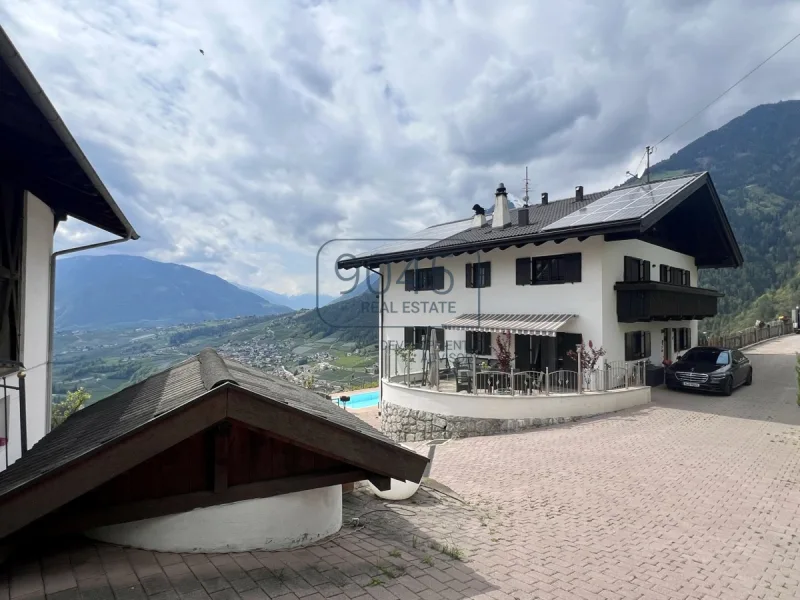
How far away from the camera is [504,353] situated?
1669 cm

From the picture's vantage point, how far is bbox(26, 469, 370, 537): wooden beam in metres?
3.30

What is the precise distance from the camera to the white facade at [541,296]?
16406mm

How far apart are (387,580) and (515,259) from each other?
16624 mm

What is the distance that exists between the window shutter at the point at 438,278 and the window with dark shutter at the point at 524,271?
4.29m

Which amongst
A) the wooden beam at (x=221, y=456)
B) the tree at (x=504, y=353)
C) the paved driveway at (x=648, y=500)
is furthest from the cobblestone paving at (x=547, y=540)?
the tree at (x=504, y=353)

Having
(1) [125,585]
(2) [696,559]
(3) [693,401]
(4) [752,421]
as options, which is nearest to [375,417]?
(3) [693,401]

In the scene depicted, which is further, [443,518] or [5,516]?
[443,518]

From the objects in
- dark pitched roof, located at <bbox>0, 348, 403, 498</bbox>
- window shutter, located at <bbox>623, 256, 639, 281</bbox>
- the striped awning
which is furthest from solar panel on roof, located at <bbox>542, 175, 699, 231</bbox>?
dark pitched roof, located at <bbox>0, 348, 403, 498</bbox>

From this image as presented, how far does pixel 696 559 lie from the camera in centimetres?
539

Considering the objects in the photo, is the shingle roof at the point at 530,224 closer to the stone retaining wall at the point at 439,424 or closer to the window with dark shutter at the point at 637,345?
the window with dark shutter at the point at 637,345

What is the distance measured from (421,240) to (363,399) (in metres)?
10.9

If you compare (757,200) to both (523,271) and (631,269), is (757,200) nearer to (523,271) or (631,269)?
(631,269)

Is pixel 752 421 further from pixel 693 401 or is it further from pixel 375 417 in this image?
Result: pixel 375 417

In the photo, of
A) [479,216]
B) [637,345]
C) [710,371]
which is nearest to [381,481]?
[710,371]
